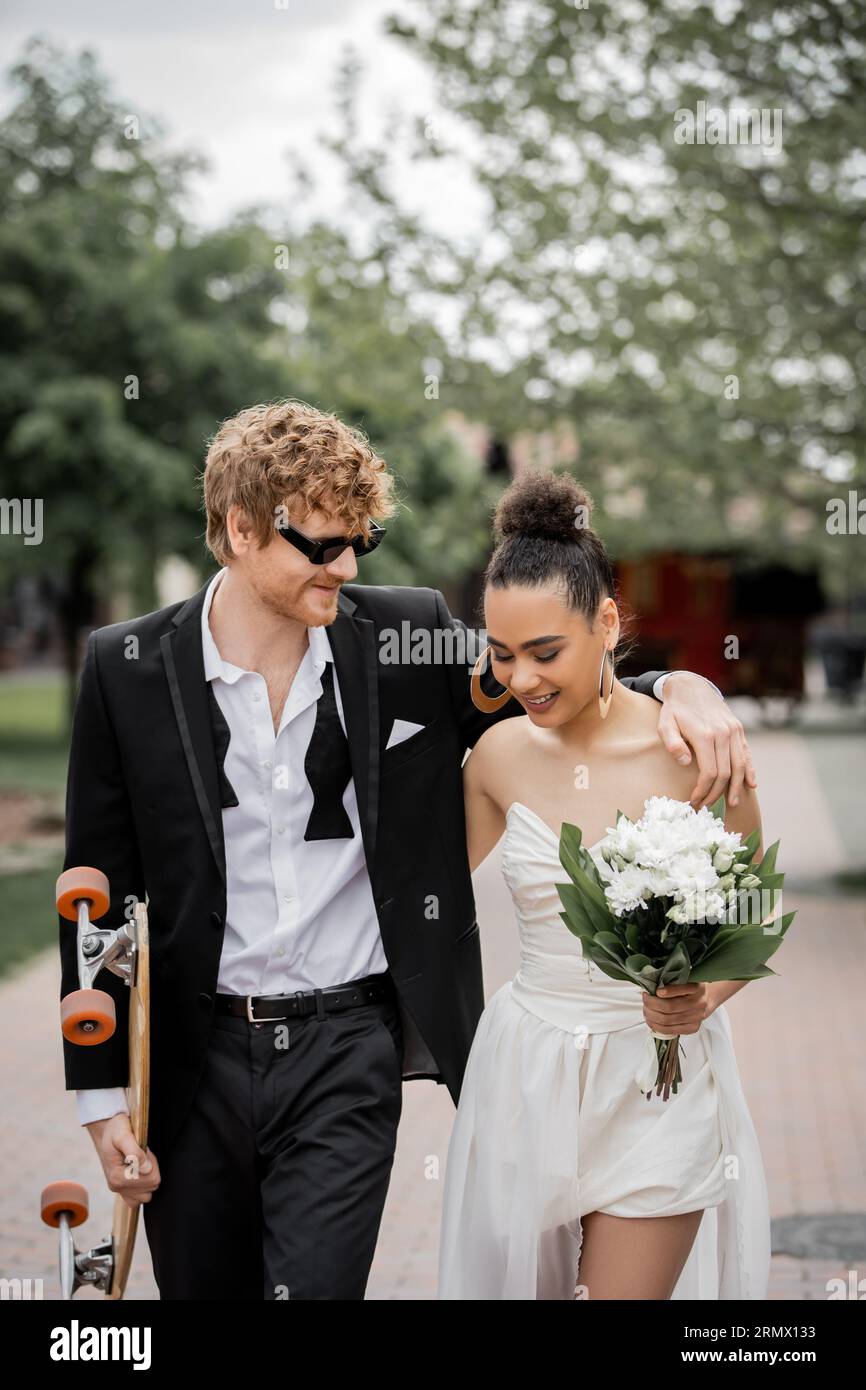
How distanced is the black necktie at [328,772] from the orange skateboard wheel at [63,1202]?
873 millimetres

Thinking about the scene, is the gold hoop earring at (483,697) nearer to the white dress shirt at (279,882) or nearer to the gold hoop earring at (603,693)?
the gold hoop earring at (603,693)

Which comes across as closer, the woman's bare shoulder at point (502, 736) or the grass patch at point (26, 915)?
the woman's bare shoulder at point (502, 736)

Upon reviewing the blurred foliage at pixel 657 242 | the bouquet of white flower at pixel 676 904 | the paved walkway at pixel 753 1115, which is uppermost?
the blurred foliage at pixel 657 242

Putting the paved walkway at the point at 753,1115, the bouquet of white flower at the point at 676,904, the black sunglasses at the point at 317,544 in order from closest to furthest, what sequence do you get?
1. the bouquet of white flower at the point at 676,904
2. the black sunglasses at the point at 317,544
3. the paved walkway at the point at 753,1115

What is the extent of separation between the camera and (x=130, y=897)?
3.28 meters

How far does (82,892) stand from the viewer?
3119 mm

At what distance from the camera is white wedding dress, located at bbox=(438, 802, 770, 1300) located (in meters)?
3.13

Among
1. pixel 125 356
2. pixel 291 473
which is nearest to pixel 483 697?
pixel 291 473

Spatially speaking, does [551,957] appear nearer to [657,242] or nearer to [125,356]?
[657,242]

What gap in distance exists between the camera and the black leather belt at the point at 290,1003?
10.6ft

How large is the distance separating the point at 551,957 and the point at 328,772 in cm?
59

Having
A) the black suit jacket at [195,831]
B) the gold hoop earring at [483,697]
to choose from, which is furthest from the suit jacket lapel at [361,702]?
the gold hoop earring at [483,697]

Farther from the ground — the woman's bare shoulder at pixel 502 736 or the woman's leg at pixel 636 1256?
the woman's bare shoulder at pixel 502 736
